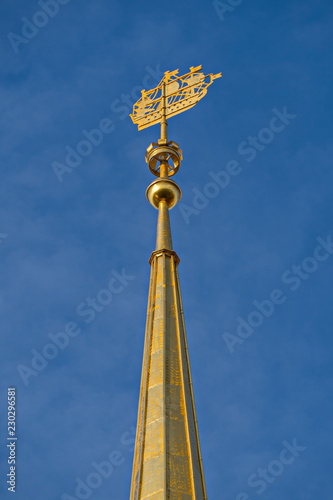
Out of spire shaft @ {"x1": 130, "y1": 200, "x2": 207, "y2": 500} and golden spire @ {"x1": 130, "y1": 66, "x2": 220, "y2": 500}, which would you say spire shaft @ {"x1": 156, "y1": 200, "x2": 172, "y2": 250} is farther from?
spire shaft @ {"x1": 130, "y1": 200, "x2": 207, "y2": 500}

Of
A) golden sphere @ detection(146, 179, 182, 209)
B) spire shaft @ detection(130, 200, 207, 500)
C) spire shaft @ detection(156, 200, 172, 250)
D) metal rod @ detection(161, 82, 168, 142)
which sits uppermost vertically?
metal rod @ detection(161, 82, 168, 142)

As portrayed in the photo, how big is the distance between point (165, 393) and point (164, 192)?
673 cm

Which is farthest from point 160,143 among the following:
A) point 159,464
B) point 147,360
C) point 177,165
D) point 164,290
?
point 159,464

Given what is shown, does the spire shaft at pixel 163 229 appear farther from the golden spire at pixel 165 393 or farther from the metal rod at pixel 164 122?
the metal rod at pixel 164 122

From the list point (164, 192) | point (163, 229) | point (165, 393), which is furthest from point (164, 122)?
point (165, 393)

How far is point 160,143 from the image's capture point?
22672mm

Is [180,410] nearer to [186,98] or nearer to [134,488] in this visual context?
[134,488]

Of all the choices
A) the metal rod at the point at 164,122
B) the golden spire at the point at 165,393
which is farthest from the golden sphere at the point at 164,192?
the metal rod at the point at 164,122

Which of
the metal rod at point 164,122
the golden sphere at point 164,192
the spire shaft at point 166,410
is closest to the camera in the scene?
the spire shaft at point 166,410

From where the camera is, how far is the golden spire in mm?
14305

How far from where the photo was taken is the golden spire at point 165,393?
14.3m

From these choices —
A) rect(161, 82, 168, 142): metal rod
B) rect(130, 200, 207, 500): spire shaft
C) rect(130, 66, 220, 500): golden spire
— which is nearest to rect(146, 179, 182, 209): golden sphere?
rect(130, 66, 220, 500): golden spire

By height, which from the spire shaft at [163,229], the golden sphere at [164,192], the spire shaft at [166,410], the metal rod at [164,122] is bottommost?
the spire shaft at [166,410]

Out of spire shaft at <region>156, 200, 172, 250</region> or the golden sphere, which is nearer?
spire shaft at <region>156, 200, 172, 250</region>
